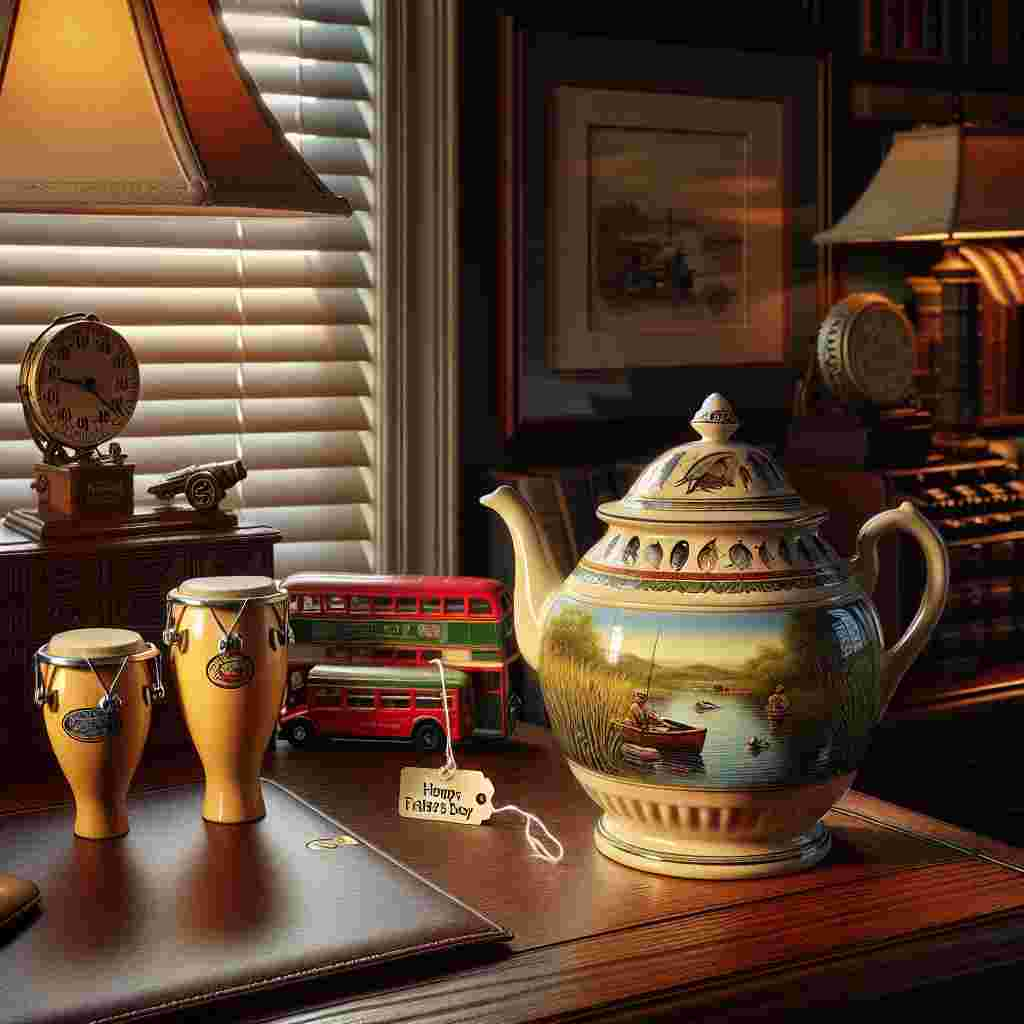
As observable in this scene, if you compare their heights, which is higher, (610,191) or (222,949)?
(610,191)

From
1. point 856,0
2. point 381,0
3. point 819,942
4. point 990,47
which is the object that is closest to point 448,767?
point 819,942

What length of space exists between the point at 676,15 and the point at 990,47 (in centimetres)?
97

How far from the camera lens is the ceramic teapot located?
4.23 feet

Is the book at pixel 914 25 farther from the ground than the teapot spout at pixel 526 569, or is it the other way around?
the book at pixel 914 25

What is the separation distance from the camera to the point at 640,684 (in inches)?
51.1

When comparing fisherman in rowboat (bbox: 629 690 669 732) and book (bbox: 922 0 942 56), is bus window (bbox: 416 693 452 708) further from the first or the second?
book (bbox: 922 0 942 56)

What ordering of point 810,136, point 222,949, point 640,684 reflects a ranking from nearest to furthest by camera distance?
point 222,949, point 640,684, point 810,136

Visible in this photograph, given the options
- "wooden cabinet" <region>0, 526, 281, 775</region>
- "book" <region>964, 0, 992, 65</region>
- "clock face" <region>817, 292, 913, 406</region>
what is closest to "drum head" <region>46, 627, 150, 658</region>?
"wooden cabinet" <region>0, 526, 281, 775</region>

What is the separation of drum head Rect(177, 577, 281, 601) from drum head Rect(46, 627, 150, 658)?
0.23 ft

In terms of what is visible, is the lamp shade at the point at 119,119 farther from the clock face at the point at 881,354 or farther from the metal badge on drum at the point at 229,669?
the clock face at the point at 881,354

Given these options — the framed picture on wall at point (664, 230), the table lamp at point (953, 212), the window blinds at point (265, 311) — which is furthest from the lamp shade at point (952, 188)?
the window blinds at point (265, 311)

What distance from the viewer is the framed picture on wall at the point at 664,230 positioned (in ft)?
10.4

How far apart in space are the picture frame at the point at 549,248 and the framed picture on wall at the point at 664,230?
0.02 meters

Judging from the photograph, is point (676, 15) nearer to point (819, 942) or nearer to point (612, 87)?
point (612, 87)
